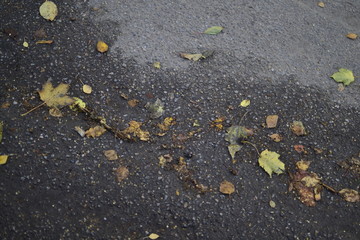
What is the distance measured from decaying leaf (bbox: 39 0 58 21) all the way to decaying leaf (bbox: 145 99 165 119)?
1.14 metres

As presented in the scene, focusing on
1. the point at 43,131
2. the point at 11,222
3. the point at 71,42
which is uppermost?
the point at 71,42

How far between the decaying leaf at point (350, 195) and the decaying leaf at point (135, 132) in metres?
1.29

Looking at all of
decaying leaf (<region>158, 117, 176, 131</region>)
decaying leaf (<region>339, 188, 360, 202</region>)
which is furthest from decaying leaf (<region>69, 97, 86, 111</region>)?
decaying leaf (<region>339, 188, 360, 202</region>)

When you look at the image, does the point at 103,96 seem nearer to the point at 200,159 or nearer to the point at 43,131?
the point at 43,131

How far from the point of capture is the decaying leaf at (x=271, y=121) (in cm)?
256

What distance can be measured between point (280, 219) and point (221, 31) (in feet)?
5.34

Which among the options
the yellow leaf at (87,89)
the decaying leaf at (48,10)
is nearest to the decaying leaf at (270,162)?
the yellow leaf at (87,89)

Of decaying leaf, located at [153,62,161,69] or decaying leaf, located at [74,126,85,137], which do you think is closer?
decaying leaf, located at [74,126,85,137]

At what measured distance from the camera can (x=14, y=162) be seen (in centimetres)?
223

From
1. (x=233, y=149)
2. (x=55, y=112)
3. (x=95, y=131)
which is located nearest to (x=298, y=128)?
(x=233, y=149)

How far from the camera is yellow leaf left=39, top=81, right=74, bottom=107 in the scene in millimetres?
2512

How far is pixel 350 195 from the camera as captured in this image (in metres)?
2.33

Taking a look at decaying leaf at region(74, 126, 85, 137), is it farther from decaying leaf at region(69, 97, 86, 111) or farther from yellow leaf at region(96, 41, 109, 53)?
yellow leaf at region(96, 41, 109, 53)

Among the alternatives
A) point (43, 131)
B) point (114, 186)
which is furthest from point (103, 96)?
point (114, 186)
